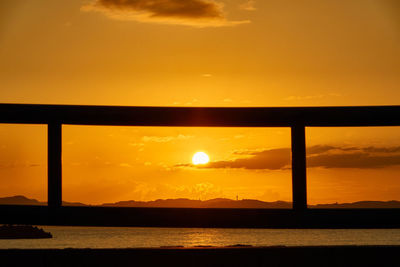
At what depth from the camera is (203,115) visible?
116 inches

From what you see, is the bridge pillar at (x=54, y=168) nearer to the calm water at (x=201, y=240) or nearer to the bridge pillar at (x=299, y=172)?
the bridge pillar at (x=299, y=172)

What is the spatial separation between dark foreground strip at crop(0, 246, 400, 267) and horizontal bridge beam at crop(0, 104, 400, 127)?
583 mm

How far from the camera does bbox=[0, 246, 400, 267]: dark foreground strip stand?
9.01 ft

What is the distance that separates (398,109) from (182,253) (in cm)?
119

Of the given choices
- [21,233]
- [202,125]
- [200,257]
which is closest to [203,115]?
[202,125]

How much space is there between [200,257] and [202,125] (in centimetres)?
62

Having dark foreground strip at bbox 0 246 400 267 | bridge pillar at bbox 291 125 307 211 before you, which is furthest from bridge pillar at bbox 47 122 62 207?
bridge pillar at bbox 291 125 307 211

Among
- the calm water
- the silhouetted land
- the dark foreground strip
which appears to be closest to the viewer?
the dark foreground strip

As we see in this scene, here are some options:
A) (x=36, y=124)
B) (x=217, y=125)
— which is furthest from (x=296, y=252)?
(x=36, y=124)

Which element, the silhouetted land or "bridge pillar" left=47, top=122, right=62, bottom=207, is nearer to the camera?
"bridge pillar" left=47, top=122, right=62, bottom=207

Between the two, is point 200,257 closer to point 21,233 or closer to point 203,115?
point 203,115

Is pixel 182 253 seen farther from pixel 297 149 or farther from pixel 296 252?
pixel 297 149

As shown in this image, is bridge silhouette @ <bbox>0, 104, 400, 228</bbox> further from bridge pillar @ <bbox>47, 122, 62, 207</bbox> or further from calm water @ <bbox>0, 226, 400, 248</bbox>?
calm water @ <bbox>0, 226, 400, 248</bbox>

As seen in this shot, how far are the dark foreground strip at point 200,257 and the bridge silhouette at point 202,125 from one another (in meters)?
0.12
